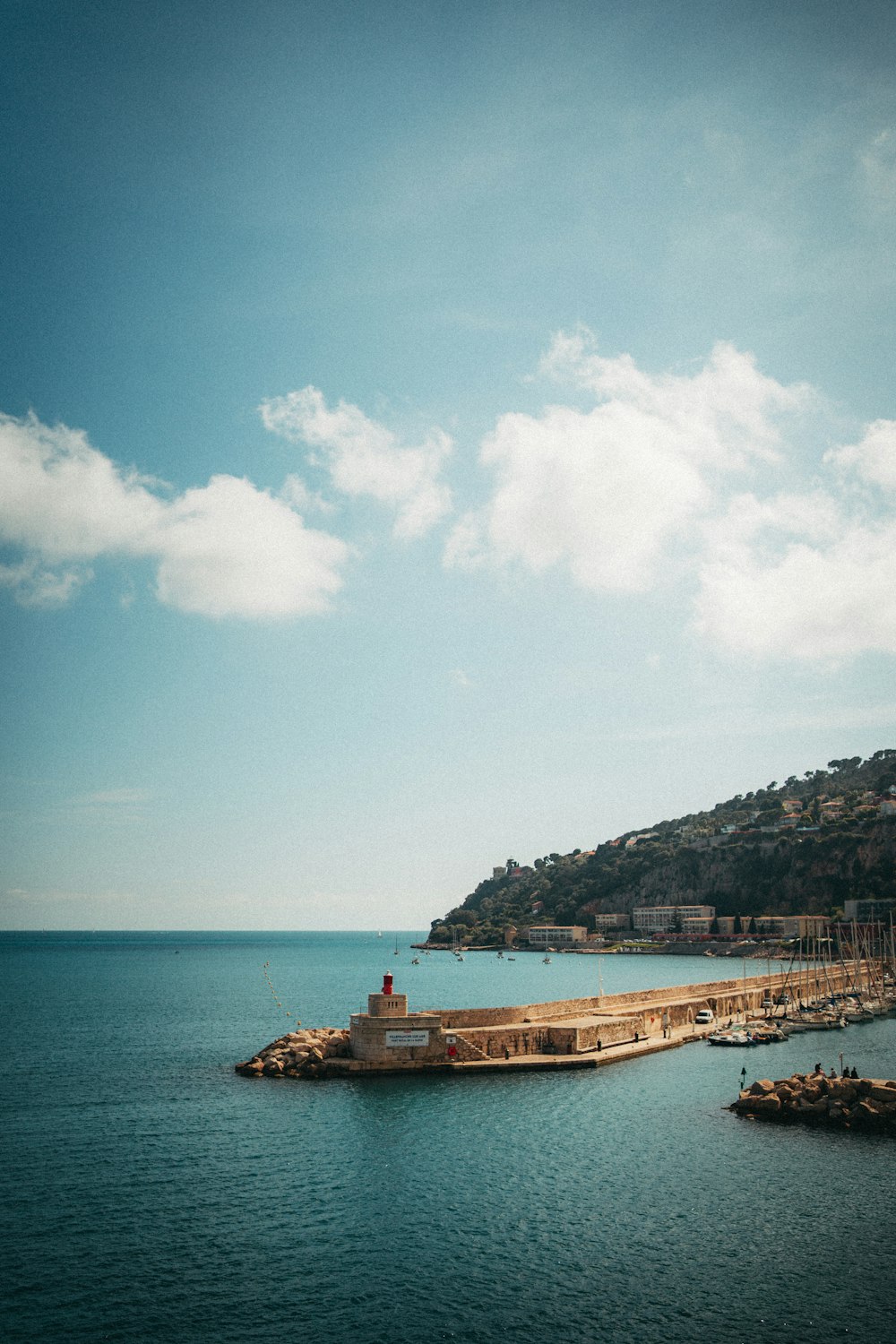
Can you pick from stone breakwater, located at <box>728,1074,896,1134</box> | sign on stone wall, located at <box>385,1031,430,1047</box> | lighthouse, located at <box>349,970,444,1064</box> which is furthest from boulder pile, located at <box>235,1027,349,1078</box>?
stone breakwater, located at <box>728,1074,896,1134</box>

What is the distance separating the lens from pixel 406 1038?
152 ft

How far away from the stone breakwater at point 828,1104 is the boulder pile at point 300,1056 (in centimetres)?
1980

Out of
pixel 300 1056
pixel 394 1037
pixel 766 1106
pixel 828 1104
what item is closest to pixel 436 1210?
pixel 766 1106

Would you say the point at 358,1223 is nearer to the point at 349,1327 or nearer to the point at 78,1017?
the point at 349,1327

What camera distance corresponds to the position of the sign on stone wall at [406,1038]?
152ft

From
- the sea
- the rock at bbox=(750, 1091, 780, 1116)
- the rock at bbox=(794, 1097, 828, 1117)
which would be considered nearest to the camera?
the sea

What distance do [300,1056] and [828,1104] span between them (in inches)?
975

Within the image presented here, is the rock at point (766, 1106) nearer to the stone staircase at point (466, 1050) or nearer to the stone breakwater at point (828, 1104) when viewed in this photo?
the stone breakwater at point (828, 1104)

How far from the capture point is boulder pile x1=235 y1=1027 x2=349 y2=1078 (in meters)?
45.7

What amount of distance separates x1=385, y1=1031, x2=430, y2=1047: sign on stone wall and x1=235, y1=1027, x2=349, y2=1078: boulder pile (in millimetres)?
2983

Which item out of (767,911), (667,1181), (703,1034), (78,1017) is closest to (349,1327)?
(667,1181)

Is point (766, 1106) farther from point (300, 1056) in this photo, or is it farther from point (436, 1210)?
point (300, 1056)

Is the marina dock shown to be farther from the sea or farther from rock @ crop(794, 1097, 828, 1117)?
rock @ crop(794, 1097, 828, 1117)

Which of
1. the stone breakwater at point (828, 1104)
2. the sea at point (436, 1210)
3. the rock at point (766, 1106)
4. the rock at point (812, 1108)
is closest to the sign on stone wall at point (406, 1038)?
the sea at point (436, 1210)
